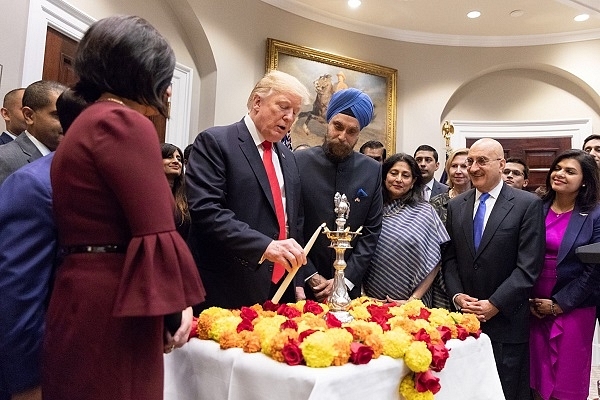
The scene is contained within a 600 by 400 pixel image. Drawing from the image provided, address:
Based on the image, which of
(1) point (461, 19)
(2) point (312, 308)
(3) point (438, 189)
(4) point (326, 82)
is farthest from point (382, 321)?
(1) point (461, 19)

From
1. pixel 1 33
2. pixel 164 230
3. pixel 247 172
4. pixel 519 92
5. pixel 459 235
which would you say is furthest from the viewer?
pixel 519 92

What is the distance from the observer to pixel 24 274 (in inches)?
48.9

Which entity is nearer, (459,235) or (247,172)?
(247,172)

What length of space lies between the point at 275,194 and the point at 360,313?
627 mm

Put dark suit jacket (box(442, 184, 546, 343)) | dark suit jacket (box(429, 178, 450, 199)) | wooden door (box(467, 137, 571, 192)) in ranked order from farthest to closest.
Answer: wooden door (box(467, 137, 571, 192)) → dark suit jacket (box(429, 178, 450, 199)) → dark suit jacket (box(442, 184, 546, 343))

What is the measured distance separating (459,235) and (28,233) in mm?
2315

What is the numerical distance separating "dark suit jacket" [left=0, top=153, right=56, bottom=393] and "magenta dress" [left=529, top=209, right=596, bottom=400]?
8.51 feet

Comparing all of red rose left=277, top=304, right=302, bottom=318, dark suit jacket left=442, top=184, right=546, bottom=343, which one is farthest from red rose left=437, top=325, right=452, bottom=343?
dark suit jacket left=442, top=184, right=546, bottom=343

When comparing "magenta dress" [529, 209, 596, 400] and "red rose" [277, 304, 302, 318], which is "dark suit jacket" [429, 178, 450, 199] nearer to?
"magenta dress" [529, 209, 596, 400]

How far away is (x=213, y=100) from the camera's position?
19.0 ft

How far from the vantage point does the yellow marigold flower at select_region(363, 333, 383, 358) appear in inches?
57.8

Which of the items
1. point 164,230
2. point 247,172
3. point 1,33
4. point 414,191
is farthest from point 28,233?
point 1,33

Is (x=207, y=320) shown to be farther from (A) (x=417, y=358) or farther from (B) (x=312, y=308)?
(A) (x=417, y=358)

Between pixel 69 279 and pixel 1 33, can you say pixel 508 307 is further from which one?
pixel 1 33
